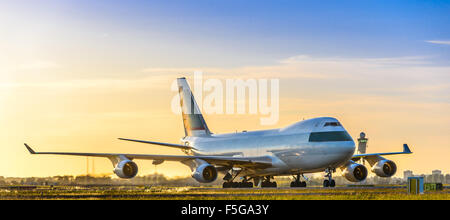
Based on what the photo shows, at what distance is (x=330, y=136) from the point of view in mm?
53594

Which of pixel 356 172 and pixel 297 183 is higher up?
pixel 356 172

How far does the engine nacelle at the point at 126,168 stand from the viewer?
53.8 m

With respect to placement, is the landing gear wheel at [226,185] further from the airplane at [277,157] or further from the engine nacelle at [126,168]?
the engine nacelle at [126,168]

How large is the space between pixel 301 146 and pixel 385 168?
11098mm

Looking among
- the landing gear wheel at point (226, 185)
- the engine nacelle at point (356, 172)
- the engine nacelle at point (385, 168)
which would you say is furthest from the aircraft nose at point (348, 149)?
the landing gear wheel at point (226, 185)

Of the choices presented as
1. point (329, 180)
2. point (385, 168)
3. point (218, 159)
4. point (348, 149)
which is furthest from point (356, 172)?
point (218, 159)

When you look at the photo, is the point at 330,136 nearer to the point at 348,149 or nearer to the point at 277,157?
the point at 348,149

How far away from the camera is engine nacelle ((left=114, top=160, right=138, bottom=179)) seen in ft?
176
